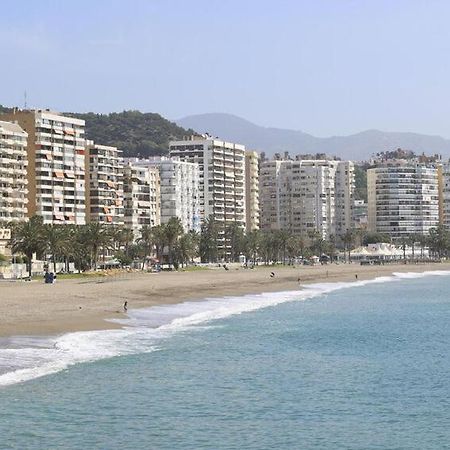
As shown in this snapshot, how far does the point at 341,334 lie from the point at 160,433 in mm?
28253

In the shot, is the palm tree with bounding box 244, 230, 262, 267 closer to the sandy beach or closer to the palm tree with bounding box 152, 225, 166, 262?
the palm tree with bounding box 152, 225, 166, 262

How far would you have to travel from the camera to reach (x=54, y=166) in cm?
15088

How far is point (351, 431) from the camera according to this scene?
2575 cm

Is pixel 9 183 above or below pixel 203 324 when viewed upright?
above

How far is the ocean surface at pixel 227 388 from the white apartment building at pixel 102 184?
107 metres

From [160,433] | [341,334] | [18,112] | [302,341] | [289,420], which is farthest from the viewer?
[18,112]

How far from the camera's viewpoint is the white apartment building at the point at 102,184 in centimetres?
16238

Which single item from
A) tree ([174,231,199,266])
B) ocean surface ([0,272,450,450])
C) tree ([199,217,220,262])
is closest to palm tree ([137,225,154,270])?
tree ([174,231,199,266])

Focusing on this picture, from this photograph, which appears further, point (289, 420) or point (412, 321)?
point (412, 321)

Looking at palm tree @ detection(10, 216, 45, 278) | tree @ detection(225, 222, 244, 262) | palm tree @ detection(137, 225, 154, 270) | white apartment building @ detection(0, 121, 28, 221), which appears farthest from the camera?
tree @ detection(225, 222, 244, 262)

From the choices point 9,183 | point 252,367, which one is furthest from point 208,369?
point 9,183

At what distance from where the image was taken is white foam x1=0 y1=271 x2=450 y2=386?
1385 inches

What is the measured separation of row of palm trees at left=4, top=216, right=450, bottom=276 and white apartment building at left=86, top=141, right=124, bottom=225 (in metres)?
4.60

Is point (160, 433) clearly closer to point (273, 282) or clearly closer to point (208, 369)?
point (208, 369)
